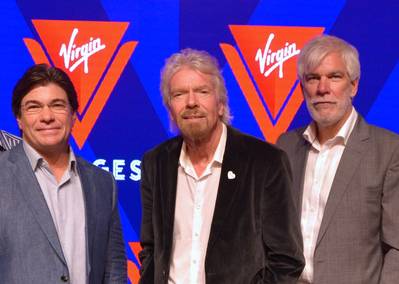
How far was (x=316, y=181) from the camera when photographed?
2.42 metres

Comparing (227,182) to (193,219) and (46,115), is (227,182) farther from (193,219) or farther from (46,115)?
(46,115)

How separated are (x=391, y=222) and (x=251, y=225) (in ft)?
1.80

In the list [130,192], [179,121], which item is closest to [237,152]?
[179,121]

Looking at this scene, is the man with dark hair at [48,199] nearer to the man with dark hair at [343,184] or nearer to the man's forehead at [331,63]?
the man with dark hair at [343,184]

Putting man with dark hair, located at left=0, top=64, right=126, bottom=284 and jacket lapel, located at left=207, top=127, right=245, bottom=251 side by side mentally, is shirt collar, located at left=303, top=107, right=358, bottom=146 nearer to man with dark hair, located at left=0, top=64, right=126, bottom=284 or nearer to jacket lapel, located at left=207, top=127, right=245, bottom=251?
jacket lapel, located at left=207, top=127, right=245, bottom=251

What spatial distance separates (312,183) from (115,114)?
130cm

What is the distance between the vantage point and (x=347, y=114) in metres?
2.46

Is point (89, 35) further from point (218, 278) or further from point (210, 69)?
point (218, 278)

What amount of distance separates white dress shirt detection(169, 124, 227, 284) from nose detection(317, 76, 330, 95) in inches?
17.5

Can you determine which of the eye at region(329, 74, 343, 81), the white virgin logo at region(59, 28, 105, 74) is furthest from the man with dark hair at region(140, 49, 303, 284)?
the white virgin logo at region(59, 28, 105, 74)

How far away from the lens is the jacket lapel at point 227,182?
209cm

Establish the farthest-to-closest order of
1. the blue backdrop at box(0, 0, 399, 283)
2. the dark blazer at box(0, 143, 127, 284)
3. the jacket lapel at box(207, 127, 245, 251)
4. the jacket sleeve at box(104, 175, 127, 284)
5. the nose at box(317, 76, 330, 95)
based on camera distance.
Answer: the blue backdrop at box(0, 0, 399, 283) → the nose at box(317, 76, 330, 95) → the jacket sleeve at box(104, 175, 127, 284) → the jacket lapel at box(207, 127, 245, 251) → the dark blazer at box(0, 143, 127, 284)

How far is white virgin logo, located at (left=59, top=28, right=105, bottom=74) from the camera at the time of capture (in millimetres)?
3342

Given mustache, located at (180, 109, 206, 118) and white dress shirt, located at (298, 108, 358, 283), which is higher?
mustache, located at (180, 109, 206, 118)
